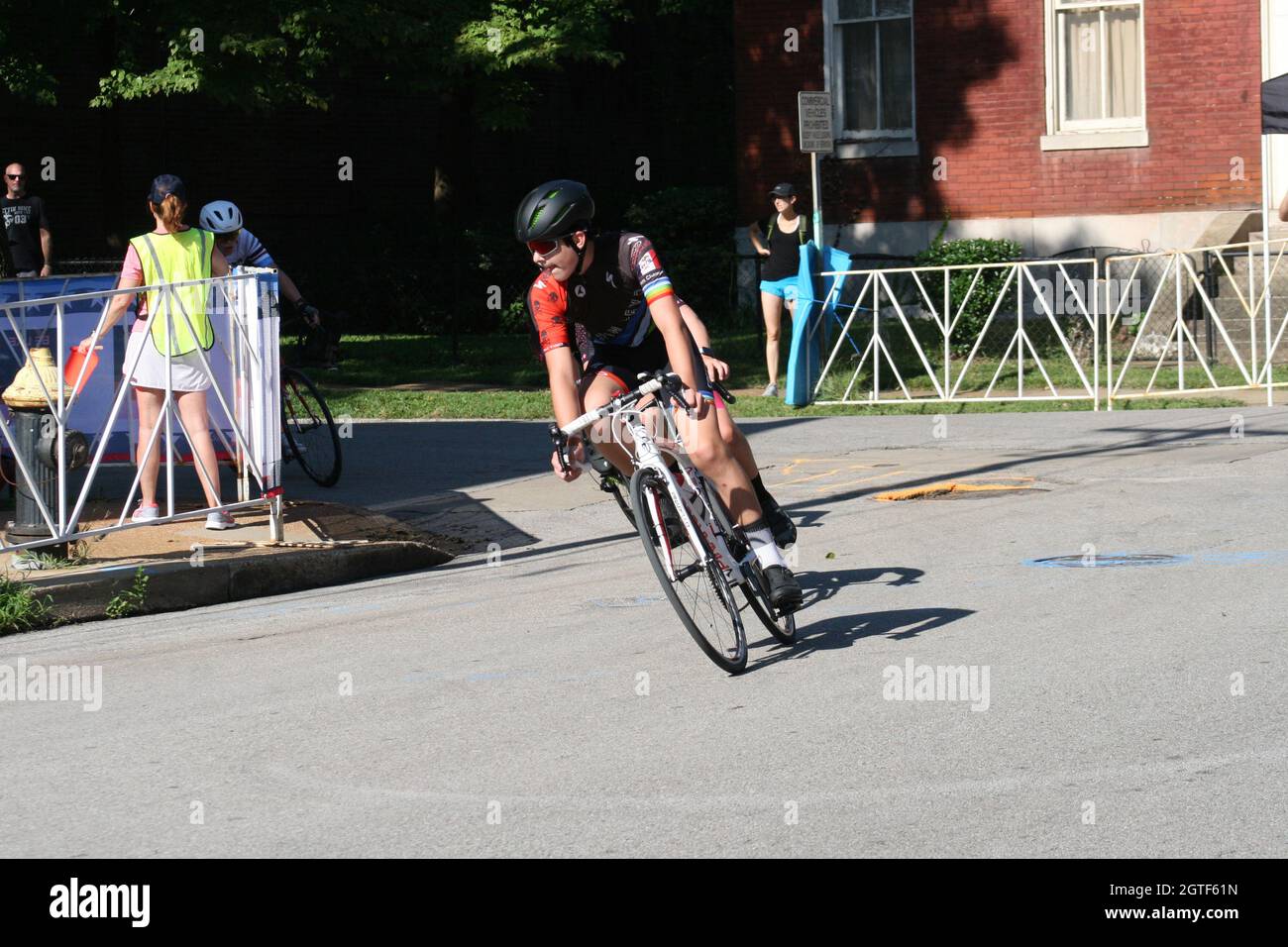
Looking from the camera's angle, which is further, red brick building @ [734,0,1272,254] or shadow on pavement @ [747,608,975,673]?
red brick building @ [734,0,1272,254]

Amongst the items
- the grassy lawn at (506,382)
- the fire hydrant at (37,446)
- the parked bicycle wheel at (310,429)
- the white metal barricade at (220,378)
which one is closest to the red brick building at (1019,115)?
the grassy lawn at (506,382)

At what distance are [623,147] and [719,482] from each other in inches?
1234

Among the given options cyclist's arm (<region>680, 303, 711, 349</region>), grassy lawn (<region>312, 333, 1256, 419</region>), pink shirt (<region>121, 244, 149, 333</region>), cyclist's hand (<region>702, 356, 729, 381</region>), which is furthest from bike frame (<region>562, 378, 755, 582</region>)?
grassy lawn (<region>312, 333, 1256, 419</region>)

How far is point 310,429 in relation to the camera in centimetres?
1262

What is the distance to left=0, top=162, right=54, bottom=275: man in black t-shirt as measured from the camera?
17.5 m

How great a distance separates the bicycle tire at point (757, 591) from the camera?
715 cm

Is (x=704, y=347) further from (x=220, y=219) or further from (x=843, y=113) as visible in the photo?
(x=843, y=113)

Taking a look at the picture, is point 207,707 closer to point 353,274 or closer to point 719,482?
point 719,482

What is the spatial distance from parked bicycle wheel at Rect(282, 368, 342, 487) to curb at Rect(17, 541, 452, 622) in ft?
8.44

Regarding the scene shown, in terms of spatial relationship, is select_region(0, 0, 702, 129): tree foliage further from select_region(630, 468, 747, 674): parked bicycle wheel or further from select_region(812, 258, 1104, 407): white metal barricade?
select_region(630, 468, 747, 674): parked bicycle wheel

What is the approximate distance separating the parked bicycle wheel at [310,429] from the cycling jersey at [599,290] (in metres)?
5.16

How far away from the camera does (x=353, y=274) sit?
91.0 ft

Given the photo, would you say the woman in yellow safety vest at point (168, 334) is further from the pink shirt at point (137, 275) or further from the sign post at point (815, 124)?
the sign post at point (815, 124)
